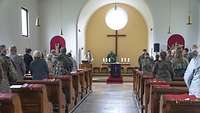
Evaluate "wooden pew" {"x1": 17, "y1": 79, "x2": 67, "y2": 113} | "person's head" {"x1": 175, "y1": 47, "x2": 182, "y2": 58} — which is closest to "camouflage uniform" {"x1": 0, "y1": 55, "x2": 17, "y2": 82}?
"wooden pew" {"x1": 17, "y1": 79, "x2": 67, "y2": 113}

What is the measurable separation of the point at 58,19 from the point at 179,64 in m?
9.23

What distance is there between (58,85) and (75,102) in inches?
105

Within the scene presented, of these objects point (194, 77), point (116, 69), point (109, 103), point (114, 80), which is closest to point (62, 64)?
point (109, 103)

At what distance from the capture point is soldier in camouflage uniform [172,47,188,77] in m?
7.50

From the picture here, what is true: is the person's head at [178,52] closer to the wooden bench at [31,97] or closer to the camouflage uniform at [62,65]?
the camouflage uniform at [62,65]

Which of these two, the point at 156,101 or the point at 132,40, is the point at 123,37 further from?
the point at 156,101

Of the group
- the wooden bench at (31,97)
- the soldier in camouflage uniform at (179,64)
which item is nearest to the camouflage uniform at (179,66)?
the soldier in camouflage uniform at (179,64)

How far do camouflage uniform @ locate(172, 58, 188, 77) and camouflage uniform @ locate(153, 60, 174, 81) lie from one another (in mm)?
332

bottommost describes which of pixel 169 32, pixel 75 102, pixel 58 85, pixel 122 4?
pixel 75 102

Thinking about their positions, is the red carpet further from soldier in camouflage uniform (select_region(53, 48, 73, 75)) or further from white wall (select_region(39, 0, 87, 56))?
soldier in camouflage uniform (select_region(53, 48, 73, 75))

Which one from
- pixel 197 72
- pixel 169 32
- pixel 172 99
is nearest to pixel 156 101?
pixel 197 72

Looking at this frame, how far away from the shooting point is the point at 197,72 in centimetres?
429

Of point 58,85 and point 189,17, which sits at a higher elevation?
point 189,17

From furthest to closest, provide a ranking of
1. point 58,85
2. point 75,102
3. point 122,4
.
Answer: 1. point 122,4
2. point 75,102
3. point 58,85
